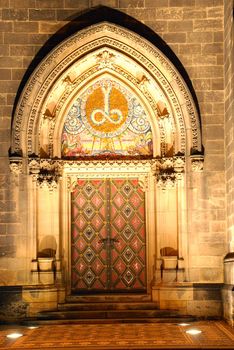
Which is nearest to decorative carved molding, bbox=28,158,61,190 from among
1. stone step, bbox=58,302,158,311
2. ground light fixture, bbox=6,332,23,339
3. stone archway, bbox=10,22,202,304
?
stone archway, bbox=10,22,202,304

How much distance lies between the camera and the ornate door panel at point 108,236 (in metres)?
14.2

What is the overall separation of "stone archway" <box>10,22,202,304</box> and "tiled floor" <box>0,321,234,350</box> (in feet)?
5.52

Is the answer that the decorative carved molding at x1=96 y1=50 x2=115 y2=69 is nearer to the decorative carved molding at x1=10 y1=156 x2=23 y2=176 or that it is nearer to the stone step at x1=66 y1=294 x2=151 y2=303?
the decorative carved molding at x1=10 y1=156 x2=23 y2=176

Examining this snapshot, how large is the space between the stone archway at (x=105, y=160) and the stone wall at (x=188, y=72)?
0.27m

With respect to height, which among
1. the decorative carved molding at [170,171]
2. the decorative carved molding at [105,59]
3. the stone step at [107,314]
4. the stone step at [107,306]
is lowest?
the stone step at [107,314]

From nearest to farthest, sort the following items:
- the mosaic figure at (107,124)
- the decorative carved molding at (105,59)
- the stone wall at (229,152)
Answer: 1. the stone wall at (229,152)
2. the decorative carved molding at (105,59)
3. the mosaic figure at (107,124)

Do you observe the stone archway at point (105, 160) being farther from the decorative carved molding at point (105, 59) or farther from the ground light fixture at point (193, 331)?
the ground light fixture at point (193, 331)

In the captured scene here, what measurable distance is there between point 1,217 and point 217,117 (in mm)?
4918

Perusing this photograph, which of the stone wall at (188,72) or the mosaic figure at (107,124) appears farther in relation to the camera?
the mosaic figure at (107,124)

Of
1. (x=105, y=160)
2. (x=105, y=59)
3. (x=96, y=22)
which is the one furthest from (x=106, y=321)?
(x=96, y=22)

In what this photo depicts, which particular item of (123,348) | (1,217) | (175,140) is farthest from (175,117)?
(123,348)

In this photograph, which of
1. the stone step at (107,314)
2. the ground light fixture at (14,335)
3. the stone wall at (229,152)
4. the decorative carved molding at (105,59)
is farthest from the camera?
the decorative carved molding at (105,59)

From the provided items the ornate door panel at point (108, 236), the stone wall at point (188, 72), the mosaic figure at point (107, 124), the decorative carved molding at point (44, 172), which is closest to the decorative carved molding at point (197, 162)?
the stone wall at point (188, 72)

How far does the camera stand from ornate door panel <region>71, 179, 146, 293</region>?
14.2 meters
